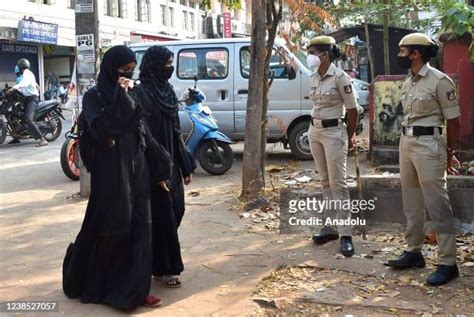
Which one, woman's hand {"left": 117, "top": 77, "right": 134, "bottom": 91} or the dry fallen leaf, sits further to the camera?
the dry fallen leaf

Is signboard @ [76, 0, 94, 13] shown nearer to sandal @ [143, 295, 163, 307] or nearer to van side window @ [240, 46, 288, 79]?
van side window @ [240, 46, 288, 79]

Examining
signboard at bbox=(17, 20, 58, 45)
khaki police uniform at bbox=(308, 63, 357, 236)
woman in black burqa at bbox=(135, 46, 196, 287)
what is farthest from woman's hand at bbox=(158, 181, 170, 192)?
signboard at bbox=(17, 20, 58, 45)

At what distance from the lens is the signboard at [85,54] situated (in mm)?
6780

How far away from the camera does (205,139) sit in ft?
25.8

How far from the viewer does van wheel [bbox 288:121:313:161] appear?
882 centimetres

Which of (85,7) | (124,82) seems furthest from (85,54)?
(124,82)

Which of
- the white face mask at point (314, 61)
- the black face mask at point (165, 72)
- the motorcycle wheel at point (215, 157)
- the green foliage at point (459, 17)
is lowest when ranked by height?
the motorcycle wheel at point (215, 157)

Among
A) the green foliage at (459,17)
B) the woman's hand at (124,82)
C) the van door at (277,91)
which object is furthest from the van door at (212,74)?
the woman's hand at (124,82)

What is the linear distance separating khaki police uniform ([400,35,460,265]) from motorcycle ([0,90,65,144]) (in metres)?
9.15

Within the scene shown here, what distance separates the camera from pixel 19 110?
37.8 feet

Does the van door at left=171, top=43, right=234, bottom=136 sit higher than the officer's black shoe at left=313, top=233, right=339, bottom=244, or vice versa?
the van door at left=171, top=43, right=234, bottom=136

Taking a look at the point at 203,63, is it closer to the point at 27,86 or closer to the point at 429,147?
the point at 27,86

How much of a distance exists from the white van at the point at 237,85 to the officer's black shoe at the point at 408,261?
4.55 m

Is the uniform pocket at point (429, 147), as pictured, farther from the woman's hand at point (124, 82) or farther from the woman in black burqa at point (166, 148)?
the woman's hand at point (124, 82)
